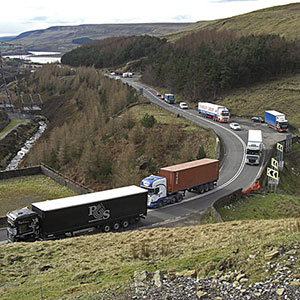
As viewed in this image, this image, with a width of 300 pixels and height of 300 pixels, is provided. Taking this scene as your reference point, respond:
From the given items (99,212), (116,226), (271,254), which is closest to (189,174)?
(116,226)

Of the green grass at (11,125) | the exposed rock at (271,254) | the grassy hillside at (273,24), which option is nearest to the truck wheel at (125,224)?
the exposed rock at (271,254)

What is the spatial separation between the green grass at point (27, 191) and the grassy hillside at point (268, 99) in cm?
4194

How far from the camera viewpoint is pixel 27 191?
40406 mm

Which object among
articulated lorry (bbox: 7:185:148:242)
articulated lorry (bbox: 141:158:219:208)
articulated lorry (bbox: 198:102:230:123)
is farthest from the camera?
articulated lorry (bbox: 198:102:230:123)

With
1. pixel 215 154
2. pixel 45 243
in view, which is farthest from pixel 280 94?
pixel 45 243

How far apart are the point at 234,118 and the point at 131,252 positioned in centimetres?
5632

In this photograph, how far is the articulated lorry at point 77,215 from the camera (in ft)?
77.9

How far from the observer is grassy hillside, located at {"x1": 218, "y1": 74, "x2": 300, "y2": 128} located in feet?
234

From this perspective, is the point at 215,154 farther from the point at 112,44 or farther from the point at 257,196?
the point at 112,44

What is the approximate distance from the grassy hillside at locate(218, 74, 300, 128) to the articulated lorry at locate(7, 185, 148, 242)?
150 feet

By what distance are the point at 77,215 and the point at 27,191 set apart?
56.9 ft

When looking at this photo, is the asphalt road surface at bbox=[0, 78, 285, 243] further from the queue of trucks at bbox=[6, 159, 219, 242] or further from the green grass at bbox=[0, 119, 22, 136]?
the green grass at bbox=[0, 119, 22, 136]

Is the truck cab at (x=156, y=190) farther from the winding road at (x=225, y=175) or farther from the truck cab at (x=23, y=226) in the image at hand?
the truck cab at (x=23, y=226)

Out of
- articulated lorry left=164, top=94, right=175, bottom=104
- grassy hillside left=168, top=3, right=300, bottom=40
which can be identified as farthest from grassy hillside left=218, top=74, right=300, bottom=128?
grassy hillside left=168, top=3, right=300, bottom=40
